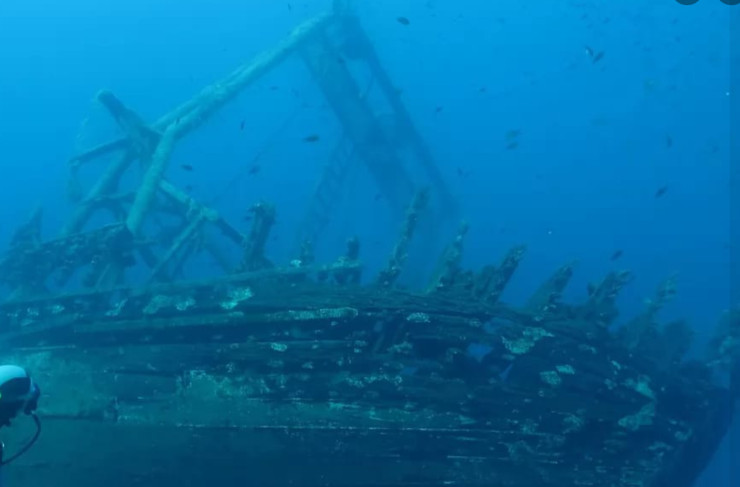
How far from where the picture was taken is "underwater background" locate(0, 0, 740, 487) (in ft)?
180

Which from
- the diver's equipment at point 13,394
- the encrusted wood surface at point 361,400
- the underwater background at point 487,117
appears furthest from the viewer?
the underwater background at point 487,117

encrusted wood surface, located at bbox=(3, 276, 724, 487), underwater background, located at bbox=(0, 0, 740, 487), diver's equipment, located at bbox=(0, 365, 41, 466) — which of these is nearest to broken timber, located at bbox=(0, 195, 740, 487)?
encrusted wood surface, located at bbox=(3, 276, 724, 487)

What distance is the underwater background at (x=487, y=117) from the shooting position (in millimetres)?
54812

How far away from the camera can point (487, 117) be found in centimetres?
9431

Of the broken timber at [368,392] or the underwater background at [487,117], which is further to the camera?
the underwater background at [487,117]

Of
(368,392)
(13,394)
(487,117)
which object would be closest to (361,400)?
(368,392)

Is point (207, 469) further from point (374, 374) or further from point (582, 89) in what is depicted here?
point (582, 89)

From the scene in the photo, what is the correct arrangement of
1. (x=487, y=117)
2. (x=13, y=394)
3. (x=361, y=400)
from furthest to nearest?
(x=487, y=117)
(x=361, y=400)
(x=13, y=394)

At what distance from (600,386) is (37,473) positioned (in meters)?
6.18

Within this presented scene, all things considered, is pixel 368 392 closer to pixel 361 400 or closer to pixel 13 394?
pixel 361 400

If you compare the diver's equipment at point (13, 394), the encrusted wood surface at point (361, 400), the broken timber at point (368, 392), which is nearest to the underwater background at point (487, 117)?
the broken timber at point (368, 392)

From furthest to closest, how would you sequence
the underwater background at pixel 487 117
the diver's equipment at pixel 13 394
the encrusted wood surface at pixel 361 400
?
the underwater background at pixel 487 117, the encrusted wood surface at pixel 361 400, the diver's equipment at pixel 13 394

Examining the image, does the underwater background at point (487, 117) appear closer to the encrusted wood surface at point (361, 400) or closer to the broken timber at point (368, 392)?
the broken timber at point (368, 392)

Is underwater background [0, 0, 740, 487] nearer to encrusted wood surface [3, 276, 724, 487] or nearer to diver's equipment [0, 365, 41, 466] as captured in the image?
encrusted wood surface [3, 276, 724, 487]
